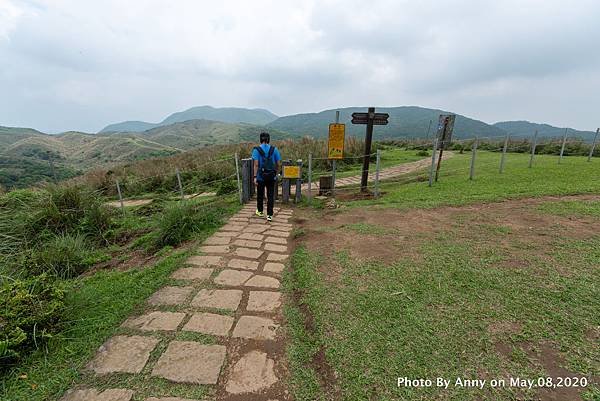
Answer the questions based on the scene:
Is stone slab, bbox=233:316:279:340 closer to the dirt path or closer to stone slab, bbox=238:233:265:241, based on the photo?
stone slab, bbox=238:233:265:241

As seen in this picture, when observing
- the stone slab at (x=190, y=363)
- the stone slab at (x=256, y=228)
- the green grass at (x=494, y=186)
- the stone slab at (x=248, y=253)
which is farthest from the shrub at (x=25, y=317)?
the green grass at (x=494, y=186)

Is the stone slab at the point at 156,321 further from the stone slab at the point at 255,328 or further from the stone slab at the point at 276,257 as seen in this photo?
the stone slab at the point at 276,257

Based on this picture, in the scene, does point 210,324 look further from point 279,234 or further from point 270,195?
point 270,195

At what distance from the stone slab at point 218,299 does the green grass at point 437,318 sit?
540 mm

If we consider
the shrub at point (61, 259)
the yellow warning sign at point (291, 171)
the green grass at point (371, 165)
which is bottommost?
the shrub at point (61, 259)

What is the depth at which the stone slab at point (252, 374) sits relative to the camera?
1.69m

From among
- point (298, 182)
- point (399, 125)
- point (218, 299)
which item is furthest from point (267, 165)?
point (399, 125)

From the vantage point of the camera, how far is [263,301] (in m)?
2.61

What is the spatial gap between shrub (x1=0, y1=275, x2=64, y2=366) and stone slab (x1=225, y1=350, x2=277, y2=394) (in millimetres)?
1406

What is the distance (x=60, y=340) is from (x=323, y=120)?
601 ft

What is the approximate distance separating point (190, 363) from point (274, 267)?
1.54m

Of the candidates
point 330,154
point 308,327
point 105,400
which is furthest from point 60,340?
point 330,154

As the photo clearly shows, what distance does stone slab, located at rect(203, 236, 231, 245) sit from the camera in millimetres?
3975

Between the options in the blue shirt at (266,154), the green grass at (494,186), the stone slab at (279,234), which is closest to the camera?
the stone slab at (279,234)
